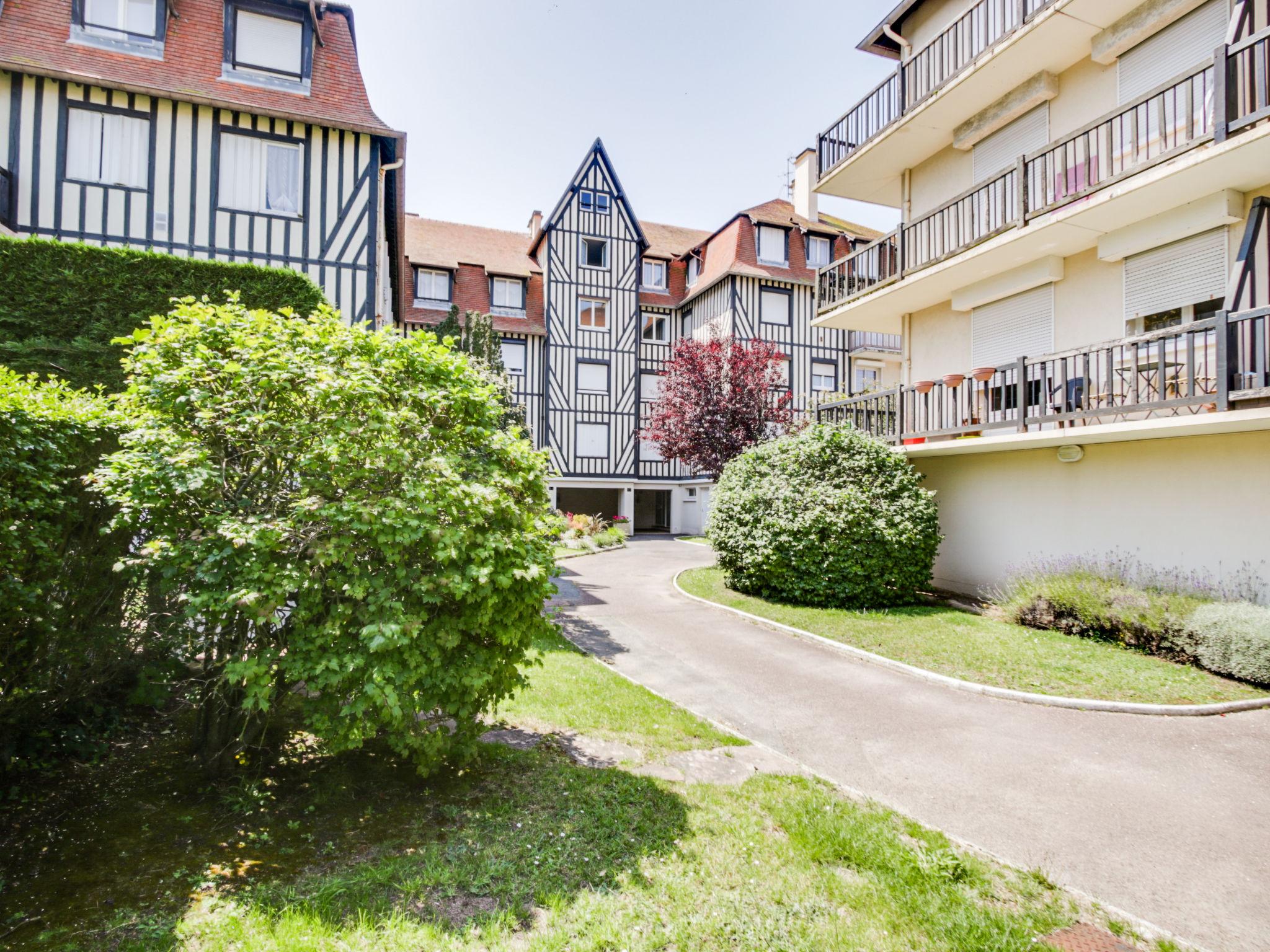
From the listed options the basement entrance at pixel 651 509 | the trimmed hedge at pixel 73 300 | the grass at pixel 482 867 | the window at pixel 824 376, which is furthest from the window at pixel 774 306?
the grass at pixel 482 867

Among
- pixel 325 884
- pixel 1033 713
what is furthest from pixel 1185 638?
pixel 325 884

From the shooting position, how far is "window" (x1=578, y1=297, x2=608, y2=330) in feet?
98.1

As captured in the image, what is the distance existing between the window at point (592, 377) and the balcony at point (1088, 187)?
1635 cm

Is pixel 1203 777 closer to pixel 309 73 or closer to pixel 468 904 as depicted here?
pixel 468 904

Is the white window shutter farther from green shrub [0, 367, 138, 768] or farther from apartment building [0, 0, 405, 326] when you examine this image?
green shrub [0, 367, 138, 768]

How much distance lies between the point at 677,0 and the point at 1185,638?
11.6 meters

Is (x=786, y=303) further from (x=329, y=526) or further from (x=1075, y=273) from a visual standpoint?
(x=329, y=526)

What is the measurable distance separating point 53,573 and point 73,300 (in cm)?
678

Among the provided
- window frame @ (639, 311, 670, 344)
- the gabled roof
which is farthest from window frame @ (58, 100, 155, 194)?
window frame @ (639, 311, 670, 344)

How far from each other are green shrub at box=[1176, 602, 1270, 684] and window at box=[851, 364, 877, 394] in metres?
23.8

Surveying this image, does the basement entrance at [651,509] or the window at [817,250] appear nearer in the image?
the window at [817,250]

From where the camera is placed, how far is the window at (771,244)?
29688mm

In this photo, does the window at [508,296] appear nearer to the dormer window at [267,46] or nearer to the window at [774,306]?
the window at [774,306]

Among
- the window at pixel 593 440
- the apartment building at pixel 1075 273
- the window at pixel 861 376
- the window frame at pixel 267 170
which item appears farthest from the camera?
the window at pixel 861 376
